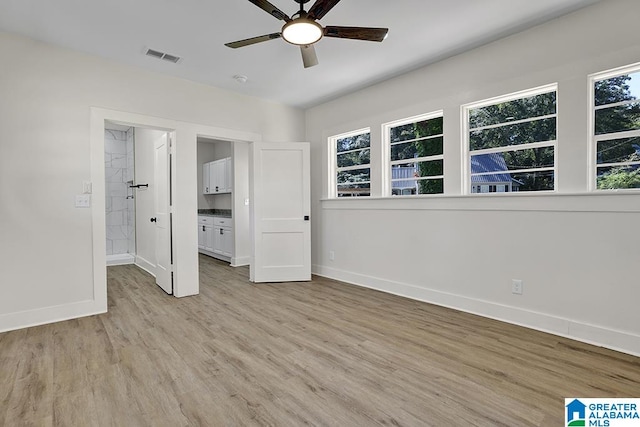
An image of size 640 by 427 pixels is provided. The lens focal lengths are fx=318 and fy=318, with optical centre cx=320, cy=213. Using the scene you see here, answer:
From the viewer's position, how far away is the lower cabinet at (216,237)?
6.34m

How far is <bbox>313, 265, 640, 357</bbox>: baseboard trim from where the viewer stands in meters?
2.50

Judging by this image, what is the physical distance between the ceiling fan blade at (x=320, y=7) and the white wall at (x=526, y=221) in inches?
80.4

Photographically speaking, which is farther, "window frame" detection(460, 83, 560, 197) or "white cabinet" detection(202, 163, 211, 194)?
"white cabinet" detection(202, 163, 211, 194)

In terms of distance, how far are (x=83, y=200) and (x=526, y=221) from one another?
4483 mm

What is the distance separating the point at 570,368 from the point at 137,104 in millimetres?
4802

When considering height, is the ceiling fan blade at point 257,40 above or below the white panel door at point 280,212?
above

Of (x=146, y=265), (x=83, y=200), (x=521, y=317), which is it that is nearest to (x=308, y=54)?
(x=83, y=200)

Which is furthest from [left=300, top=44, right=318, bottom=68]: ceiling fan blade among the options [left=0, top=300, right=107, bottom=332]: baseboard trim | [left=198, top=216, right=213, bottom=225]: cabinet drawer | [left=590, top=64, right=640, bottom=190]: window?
[left=198, top=216, right=213, bottom=225]: cabinet drawer

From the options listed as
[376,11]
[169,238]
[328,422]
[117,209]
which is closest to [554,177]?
[376,11]

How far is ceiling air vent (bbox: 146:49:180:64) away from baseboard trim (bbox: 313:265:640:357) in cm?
358

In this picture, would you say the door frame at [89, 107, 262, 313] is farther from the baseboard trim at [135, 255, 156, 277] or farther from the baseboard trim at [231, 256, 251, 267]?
the baseboard trim at [231, 256, 251, 267]

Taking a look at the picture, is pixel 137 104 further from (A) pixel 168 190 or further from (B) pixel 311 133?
(B) pixel 311 133

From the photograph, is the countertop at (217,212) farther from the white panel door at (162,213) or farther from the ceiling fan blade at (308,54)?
the ceiling fan blade at (308,54)

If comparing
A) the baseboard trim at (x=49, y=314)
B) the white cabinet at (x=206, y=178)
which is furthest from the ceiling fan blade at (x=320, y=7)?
the white cabinet at (x=206, y=178)
